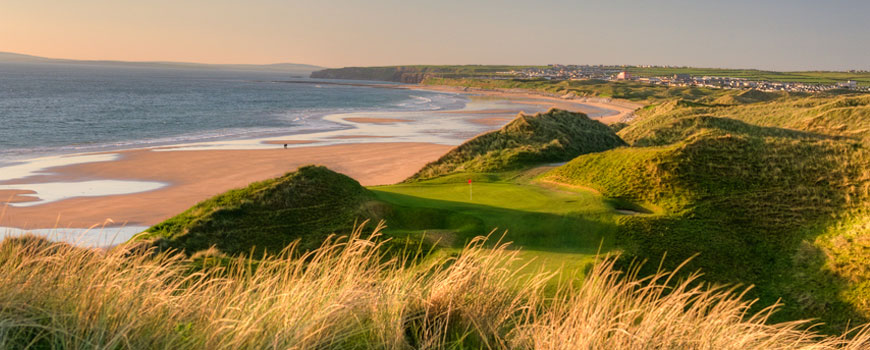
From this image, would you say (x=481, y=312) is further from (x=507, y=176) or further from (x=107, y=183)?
(x=107, y=183)

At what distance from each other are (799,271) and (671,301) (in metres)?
9.91

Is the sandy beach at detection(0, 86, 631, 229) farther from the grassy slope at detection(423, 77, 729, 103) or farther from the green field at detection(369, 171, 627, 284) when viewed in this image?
the grassy slope at detection(423, 77, 729, 103)

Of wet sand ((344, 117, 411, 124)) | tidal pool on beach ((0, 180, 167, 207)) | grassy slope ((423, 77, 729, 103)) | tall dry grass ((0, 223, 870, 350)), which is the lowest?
wet sand ((344, 117, 411, 124))

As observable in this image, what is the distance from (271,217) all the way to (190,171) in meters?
20.3

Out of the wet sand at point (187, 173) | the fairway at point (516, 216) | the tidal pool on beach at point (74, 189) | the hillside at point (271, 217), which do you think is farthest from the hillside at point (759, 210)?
the tidal pool on beach at point (74, 189)

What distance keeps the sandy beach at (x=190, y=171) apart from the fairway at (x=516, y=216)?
8.57 meters

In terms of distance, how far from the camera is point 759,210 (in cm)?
1461

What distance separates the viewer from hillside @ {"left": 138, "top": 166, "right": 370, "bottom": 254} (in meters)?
13.4

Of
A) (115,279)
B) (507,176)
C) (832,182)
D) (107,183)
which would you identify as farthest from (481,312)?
(107,183)

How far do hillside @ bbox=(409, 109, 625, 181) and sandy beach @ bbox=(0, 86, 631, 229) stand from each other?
3.86 m

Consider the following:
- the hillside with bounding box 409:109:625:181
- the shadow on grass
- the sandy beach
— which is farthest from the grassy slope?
the shadow on grass

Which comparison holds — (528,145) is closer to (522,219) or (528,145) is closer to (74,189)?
(522,219)

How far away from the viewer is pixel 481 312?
515 cm

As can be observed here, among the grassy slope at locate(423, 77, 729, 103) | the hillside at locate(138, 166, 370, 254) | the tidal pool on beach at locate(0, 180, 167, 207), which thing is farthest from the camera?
the grassy slope at locate(423, 77, 729, 103)
